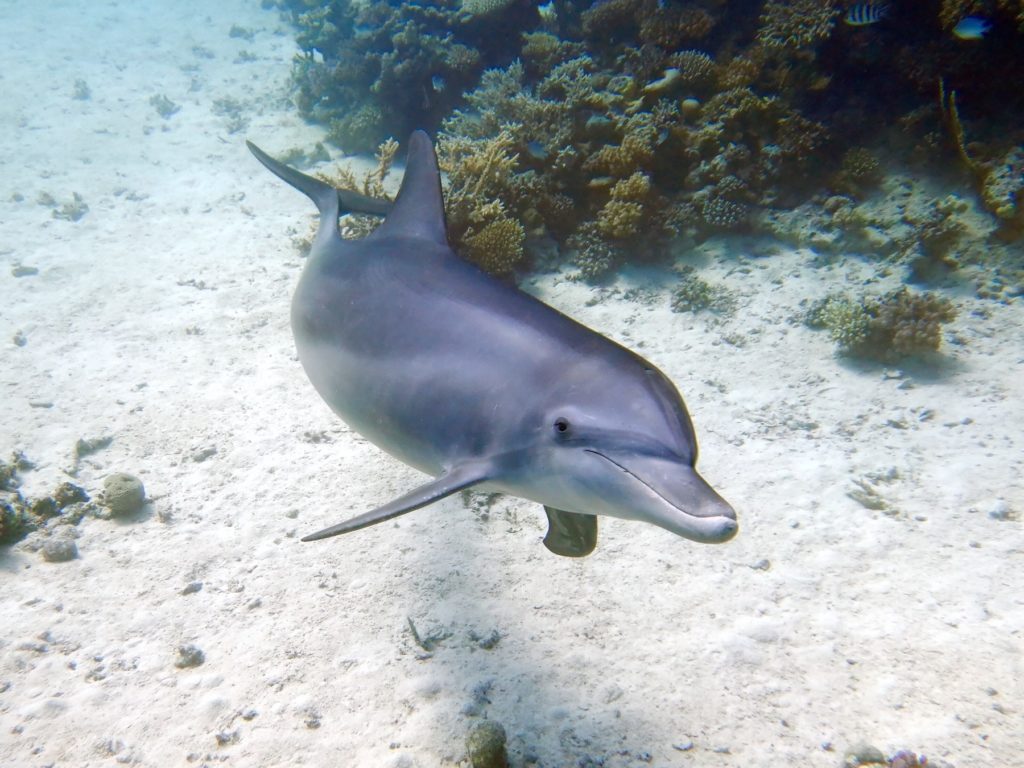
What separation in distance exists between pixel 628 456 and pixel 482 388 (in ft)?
2.13

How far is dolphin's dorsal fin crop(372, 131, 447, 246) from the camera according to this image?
282cm

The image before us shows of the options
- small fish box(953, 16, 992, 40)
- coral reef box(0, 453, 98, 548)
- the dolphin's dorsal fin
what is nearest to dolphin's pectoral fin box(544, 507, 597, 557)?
the dolphin's dorsal fin

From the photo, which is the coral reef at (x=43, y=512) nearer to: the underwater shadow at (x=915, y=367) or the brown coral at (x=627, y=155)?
the brown coral at (x=627, y=155)

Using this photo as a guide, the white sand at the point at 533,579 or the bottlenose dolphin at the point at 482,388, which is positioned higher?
the bottlenose dolphin at the point at 482,388

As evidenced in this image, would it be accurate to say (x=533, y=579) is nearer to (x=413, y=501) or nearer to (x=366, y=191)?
(x=413, y=501)

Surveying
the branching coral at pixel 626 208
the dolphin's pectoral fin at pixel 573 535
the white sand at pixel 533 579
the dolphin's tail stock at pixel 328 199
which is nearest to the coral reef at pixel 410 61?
the branching coral at pixel 626 208

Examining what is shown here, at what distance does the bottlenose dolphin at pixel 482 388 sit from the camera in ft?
5.68

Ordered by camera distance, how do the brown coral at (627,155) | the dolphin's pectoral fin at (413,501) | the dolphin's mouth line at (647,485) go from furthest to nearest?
the brown coral at (627,155)
the dolphin's pectoral fin at (413,501)
the dolphin's mouth line at (647,485)

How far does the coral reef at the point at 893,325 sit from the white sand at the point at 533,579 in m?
0.18

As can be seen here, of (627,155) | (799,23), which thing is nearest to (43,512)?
(627,155)

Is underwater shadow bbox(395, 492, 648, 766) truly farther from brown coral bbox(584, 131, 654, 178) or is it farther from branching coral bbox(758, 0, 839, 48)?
branching coral bbox(758, 0, 839, 48)

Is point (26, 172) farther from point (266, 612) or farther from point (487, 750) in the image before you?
point (487, 750)

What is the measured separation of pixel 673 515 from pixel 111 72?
21.0m

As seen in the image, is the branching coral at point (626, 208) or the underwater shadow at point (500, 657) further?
the branching coral at point (626, 208)
